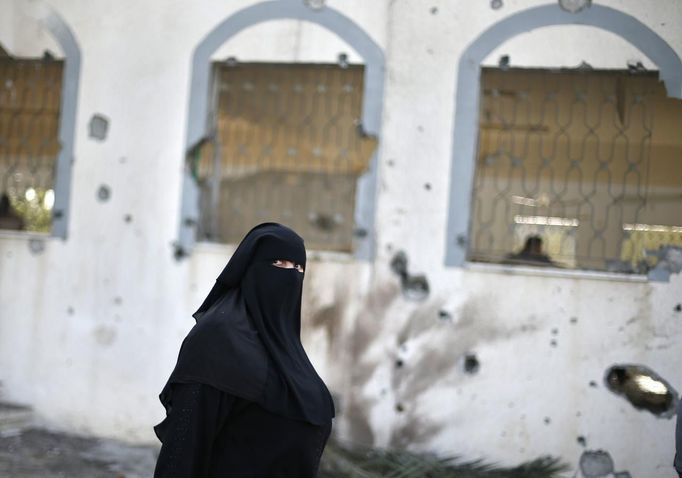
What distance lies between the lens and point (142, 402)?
5.84 m

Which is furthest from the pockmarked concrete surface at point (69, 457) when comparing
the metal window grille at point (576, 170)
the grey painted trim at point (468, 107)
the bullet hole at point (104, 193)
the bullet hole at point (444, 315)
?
the metal window grille at point (576, 170)

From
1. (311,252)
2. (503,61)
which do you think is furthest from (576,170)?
(311,252)

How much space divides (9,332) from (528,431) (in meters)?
3.67

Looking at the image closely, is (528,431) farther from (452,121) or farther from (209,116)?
(209,116)

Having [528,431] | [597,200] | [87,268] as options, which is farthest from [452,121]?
[87,268]

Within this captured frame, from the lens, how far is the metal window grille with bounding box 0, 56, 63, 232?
21.0 ft

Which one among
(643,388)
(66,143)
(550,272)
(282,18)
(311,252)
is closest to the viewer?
(643,388)

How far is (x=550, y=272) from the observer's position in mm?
5141

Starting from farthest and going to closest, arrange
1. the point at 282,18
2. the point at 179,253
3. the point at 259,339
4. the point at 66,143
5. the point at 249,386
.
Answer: the point at 66,143
the point at 179,253
the point at 282,18
the point at 259,339
the point at 249,386

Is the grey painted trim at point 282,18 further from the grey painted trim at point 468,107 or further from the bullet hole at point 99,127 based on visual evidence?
the bullet hole at point 99,127

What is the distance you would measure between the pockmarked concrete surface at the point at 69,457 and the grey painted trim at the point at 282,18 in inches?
54.3

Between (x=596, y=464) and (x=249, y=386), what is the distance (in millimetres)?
3276

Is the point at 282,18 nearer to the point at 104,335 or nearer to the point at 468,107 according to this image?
the point at 468,107

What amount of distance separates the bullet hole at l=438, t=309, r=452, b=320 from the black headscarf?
8.80 ft
